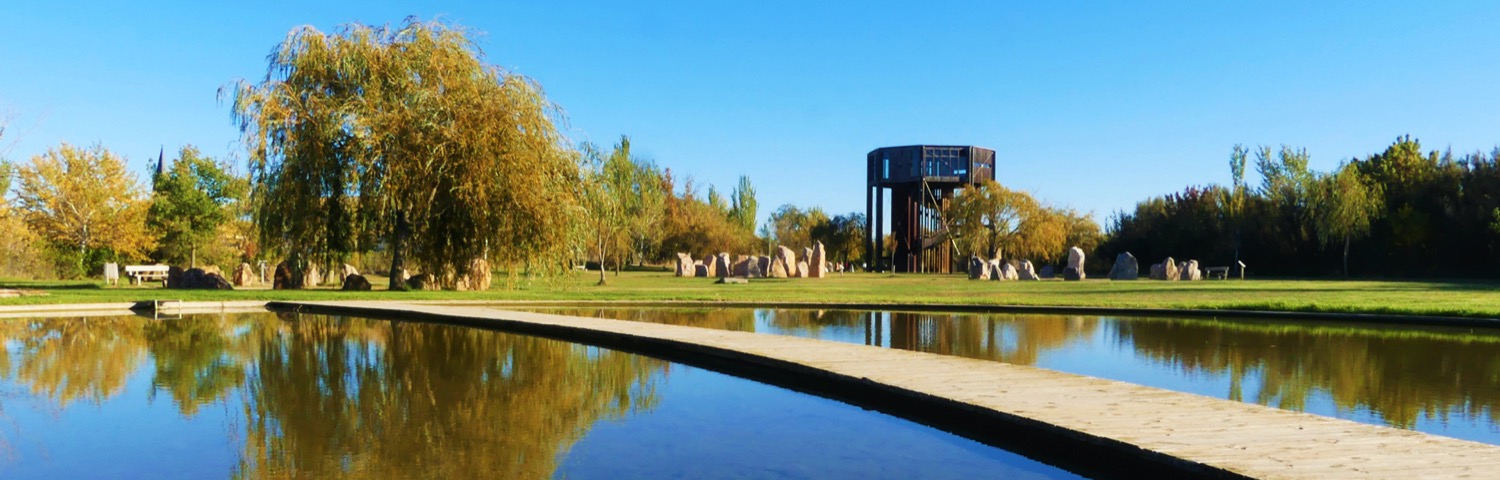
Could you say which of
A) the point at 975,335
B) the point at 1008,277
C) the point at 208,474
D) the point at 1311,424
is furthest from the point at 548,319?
the point at 1008,277

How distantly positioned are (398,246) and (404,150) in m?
2.94

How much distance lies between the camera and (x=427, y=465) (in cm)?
554

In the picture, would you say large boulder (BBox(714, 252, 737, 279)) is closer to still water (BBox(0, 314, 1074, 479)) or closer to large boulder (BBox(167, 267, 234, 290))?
large boulder (BBox(167, 267, 234, 290))

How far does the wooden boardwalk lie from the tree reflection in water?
1.54m

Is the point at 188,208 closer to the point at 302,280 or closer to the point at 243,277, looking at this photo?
the point at 243,277

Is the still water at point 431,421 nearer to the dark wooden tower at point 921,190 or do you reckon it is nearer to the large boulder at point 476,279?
the large boulder at point 476,279

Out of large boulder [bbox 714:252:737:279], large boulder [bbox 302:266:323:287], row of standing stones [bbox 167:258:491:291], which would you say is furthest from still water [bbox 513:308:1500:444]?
large boulder [bbox 714:252:737:279]

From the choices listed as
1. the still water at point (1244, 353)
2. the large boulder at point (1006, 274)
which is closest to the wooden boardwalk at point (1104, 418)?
the still water at point (1244, 353)

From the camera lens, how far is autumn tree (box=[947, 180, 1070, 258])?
4766cm

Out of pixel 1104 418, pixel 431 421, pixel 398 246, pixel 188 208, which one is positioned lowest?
pixel 431 421

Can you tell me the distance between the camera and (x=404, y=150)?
21750 millimetres

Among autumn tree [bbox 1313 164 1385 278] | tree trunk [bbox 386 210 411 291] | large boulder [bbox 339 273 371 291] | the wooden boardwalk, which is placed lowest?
the wooden boardwalk

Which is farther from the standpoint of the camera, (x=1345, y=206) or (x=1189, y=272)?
(x=1345, y=206)

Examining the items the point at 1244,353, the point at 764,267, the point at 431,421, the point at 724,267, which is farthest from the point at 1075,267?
the point at 431,421
